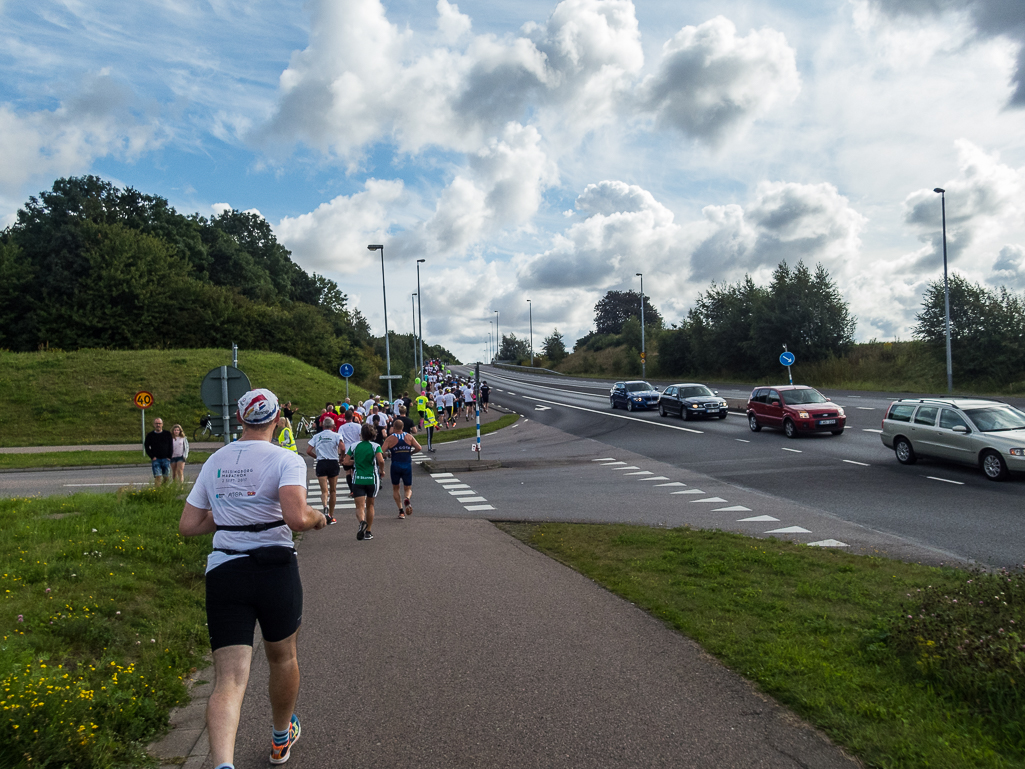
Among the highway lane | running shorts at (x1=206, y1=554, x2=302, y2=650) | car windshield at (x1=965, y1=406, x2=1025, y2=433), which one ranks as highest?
running shorts at (x1=206, y1=554, x2=302, y2=650)

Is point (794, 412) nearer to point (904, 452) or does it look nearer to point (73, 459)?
point (904, 452)

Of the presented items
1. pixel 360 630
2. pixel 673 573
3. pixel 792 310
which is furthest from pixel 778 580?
pixel 792 310

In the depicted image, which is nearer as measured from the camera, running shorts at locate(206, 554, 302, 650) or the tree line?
running shorts at locate(206, 554, 302, 650)

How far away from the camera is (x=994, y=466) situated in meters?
14.0

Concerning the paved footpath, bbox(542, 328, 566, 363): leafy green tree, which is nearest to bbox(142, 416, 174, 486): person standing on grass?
the paved footpath

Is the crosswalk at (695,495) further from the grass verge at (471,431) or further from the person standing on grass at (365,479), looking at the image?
A: the grass verge at (471,431)

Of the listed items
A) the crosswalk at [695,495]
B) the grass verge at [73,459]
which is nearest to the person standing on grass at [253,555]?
the crosswalk at [695,495]

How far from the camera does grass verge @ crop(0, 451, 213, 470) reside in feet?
76.5

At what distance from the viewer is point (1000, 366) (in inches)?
1490

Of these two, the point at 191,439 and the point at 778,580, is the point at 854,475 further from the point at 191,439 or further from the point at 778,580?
the point at 191,439

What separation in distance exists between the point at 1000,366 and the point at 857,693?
135 feet

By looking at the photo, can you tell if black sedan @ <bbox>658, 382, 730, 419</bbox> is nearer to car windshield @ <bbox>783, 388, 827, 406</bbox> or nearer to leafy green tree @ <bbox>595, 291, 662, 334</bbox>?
car windshield @ <bbox>783, 388, 827, 406</bbox>

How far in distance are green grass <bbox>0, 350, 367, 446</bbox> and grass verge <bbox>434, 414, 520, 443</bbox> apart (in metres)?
9.12

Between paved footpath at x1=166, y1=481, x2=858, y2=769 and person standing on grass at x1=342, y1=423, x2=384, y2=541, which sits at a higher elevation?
person standing on grass at x1=342, y1=423, x2=384, y2=541
